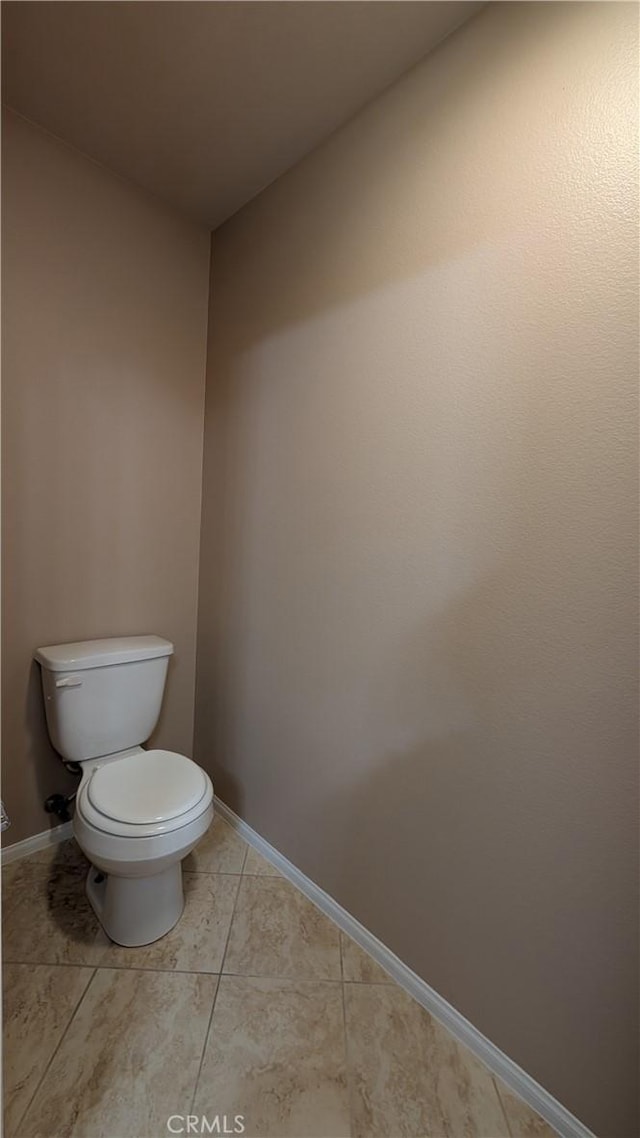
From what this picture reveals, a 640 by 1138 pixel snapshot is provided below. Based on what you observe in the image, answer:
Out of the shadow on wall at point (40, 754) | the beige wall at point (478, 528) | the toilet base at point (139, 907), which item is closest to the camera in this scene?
the beige wall at point (478, 528)

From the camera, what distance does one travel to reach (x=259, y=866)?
5.12 ft

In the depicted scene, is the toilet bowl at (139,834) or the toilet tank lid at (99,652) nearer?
the toilet bowl at (139,834)

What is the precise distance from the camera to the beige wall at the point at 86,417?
1.39 meters

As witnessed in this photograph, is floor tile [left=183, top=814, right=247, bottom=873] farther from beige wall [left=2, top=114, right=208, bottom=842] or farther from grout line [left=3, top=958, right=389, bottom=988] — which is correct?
beige wall [left=2, top=114, right=208, bottom=842]

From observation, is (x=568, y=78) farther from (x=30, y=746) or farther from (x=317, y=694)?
(x=30, y=746)

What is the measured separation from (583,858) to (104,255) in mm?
2241

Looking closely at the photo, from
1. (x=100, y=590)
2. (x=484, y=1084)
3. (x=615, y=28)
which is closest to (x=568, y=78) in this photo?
(x=615, y=28)

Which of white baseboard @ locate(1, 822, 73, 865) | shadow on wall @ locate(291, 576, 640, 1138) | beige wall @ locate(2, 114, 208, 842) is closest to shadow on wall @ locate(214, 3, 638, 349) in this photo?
beige wall @ locate(2, 114, 208, 842)

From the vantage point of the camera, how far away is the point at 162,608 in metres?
1.80

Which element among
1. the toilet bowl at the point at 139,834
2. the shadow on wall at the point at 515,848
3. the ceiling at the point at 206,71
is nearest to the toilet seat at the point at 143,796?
the toilet bowl at the point at 139,834

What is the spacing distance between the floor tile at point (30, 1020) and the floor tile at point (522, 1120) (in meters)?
1.02

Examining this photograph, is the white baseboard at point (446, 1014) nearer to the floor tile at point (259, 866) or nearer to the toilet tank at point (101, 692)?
the floor tile at point (259, 866)

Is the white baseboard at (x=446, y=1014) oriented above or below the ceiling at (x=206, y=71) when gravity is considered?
below

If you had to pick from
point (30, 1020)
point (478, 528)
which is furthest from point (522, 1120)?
point (478, 528)
